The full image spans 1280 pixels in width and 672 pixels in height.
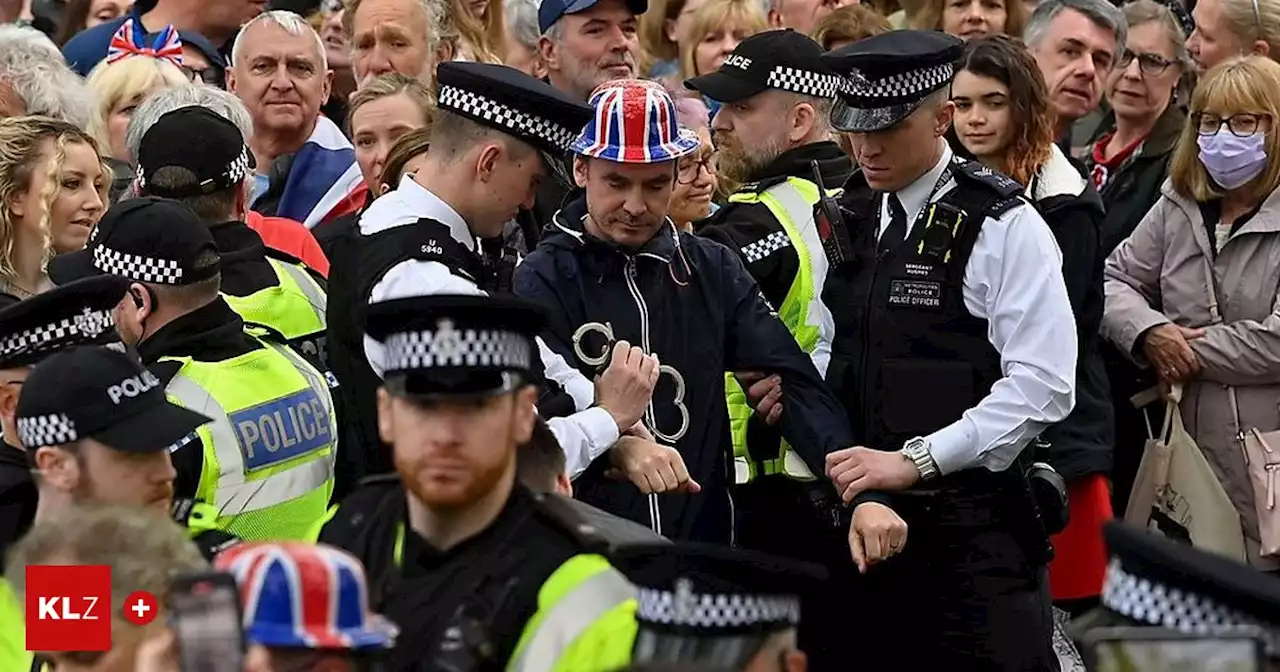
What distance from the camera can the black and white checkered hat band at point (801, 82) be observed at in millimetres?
7832

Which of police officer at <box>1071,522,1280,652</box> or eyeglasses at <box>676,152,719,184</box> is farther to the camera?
eyeglasses at <box>676,152,719,184</box>

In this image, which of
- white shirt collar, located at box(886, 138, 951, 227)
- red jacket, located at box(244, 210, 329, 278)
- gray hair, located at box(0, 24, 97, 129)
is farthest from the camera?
gray hair, located at box(0, 24, 97, 129)

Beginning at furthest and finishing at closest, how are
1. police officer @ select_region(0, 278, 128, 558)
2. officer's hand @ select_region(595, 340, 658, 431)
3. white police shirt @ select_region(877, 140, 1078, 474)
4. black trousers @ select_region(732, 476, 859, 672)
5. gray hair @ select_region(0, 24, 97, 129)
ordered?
gray hair @ select_region(0, 24, 97, 129)
black trousers @ select_region(732, 476, 859, 672)
white police shirt @ select_region(877, 140, 1078, 474)
officer's hand @ select_region(595, 340, 658, 431)
police officer @ select_region(0, 278, 128, 558)

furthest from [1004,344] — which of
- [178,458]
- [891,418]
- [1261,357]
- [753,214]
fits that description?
[178,458]

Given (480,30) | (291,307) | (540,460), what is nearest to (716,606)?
(540,460)

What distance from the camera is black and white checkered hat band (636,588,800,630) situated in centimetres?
429

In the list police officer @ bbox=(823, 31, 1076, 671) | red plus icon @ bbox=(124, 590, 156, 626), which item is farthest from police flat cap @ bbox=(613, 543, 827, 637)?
police officer @ bbox=(823, 31, 1076, 671)

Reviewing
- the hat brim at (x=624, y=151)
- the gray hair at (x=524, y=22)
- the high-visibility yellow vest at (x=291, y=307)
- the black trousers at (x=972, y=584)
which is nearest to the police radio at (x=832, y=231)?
the hat brim at (x=624, y=151)

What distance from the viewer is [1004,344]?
6770 millimetres

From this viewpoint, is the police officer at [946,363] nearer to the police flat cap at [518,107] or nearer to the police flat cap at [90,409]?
the police flat cap at [518,107]

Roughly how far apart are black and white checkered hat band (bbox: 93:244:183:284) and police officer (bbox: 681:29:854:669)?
1672mm

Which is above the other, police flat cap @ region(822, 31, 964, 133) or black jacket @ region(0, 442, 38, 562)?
police flat cap @ region(822, 31, 964, 133)

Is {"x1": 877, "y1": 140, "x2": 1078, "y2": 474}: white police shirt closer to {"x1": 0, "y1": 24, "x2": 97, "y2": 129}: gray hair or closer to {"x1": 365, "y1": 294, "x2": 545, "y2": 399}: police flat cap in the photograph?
{"x1": 365, "y1": 294, "x2": 545, "y2": 399}: police flat cap

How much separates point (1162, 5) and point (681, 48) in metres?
1.95
